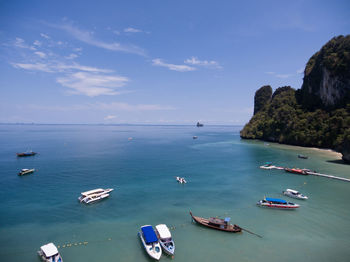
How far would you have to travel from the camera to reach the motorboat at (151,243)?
2060 cm


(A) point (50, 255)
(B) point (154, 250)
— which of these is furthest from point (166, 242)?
(A) point (50, 255)

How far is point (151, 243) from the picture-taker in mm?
21641

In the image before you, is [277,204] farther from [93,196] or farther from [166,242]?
[93,196]

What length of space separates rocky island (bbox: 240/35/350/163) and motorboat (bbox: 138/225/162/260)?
2600 inches

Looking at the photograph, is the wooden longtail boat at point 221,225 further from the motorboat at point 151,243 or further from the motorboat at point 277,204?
the motorboat at point 277,204

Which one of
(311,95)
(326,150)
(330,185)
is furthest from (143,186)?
(311,95)

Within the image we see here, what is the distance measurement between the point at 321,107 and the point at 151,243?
117063 mm

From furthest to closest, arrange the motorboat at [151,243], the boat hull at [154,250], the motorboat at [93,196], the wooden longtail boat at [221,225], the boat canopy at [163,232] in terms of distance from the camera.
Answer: the motorboat at [93,196] → the wooden longtail boat at [221,225] → the boat canopy at [163,232] → the motorboat at [151,243] → the boat hull at [154,250]

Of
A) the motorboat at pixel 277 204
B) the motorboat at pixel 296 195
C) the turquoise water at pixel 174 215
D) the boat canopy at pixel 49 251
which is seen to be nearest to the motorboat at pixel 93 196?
the turquoise water at pixel 174 215

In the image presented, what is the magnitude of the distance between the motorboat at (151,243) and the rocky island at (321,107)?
217 ft

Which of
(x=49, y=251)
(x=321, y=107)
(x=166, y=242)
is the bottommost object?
(x=166, y=242)

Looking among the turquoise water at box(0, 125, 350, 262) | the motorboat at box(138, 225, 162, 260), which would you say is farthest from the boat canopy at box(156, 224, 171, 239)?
the turquoise water at box(0, 125, 350, 262)

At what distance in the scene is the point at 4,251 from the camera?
22125mm

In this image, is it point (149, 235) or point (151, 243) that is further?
point (149, 235)
